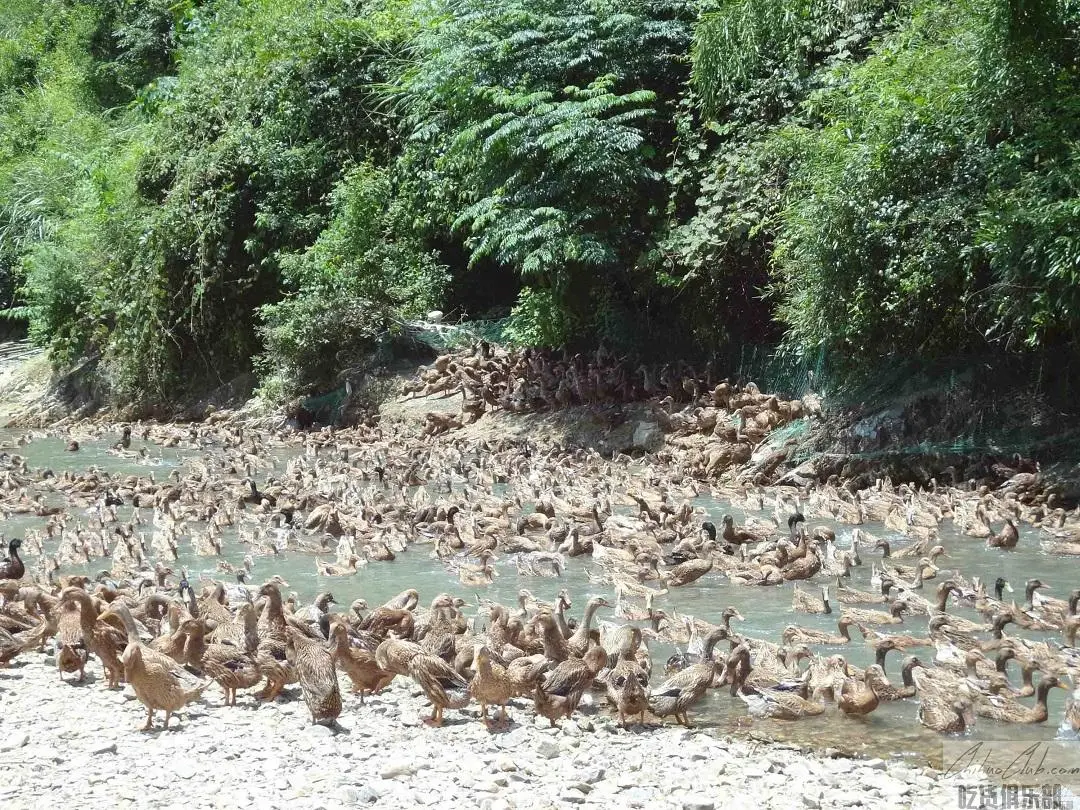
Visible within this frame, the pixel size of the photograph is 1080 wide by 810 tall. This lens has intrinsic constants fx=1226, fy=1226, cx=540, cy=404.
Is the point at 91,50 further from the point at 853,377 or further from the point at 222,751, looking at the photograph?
the point at 222,751

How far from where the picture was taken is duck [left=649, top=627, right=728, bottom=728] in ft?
27.1

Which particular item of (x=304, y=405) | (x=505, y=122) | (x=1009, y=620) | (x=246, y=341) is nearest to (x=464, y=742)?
(x=1009, y=620)

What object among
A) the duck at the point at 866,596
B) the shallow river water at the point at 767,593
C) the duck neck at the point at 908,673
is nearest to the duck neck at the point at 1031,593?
the shallow river water at the point at 767,593

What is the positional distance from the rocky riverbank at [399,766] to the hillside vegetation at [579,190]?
27.7 ft

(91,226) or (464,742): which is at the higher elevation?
(91,226)

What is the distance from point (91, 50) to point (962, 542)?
44.5 metres

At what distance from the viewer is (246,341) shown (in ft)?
97.6

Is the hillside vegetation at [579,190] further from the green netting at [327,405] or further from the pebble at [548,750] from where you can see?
the pebble at [548,750]

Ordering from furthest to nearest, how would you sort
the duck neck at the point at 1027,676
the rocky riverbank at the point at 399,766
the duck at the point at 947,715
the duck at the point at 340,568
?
the duck at the point at 340,568, the duck neck at the point at 1027,676, the duck at the point at 947,715, the rocky riverbank at the point at 399,766

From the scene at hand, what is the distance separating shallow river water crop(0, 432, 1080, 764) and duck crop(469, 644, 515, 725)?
52.7 inches

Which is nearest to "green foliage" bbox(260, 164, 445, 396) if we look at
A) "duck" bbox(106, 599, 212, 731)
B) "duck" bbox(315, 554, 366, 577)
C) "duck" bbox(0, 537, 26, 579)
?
"duck" bbox(315, 554, 366, 577)

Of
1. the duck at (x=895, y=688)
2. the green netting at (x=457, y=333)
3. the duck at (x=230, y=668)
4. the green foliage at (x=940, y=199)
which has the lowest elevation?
the duck at (x=895, y=688)

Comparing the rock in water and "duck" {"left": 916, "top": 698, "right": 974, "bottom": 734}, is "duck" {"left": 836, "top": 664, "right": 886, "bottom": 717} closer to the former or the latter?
"duck" {"left": 916, "top": 698, "right": 974, "bottom": 734}

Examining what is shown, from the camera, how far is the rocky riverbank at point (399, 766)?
22.4 ft
